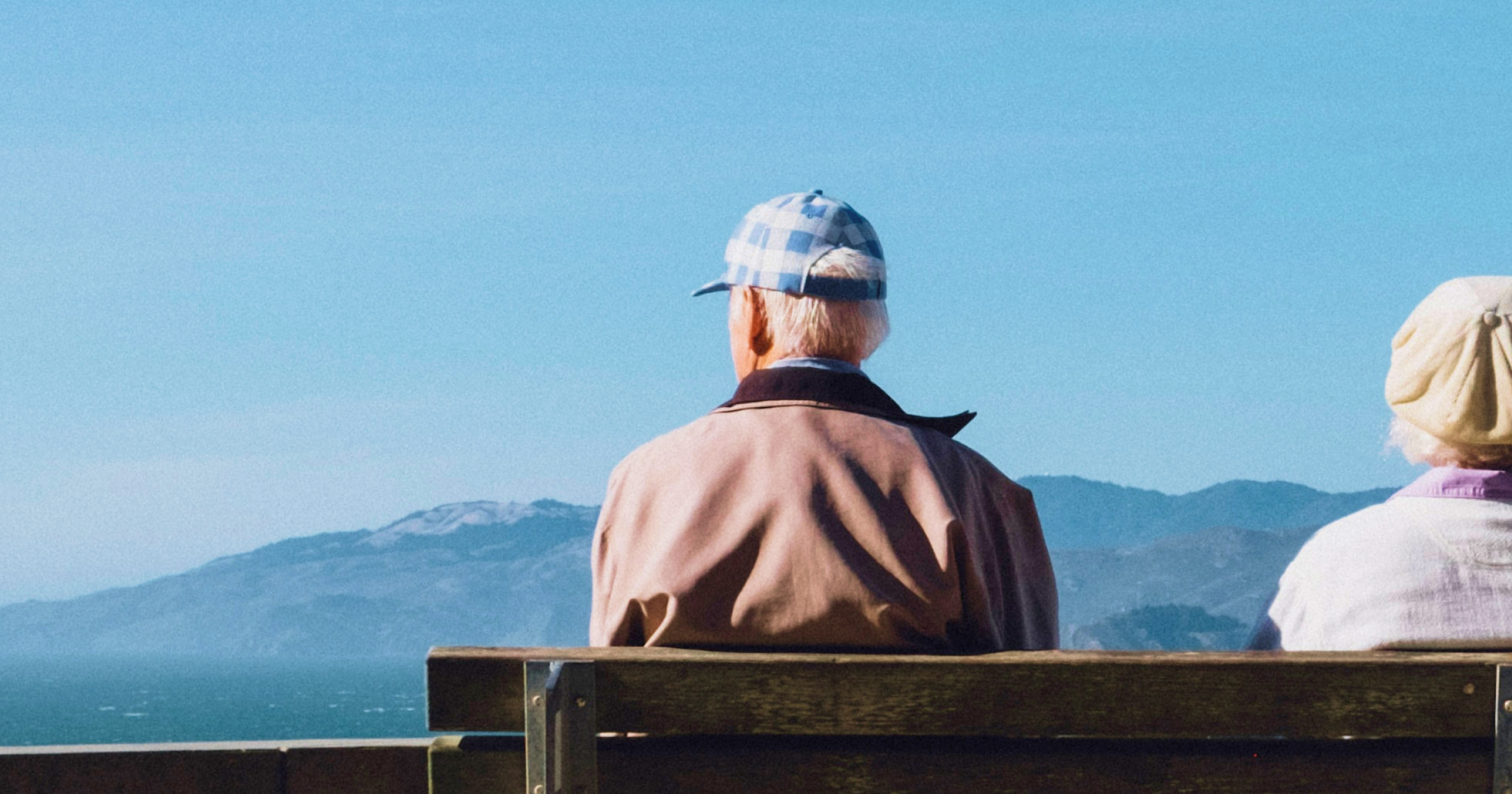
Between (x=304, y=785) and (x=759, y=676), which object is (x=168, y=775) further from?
(x=759, y=676)

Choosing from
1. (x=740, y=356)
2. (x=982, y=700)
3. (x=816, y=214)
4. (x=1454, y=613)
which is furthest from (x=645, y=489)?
(x=1454, y=613)

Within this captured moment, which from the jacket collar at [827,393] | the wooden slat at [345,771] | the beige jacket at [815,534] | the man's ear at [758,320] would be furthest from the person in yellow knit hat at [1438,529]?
the wooden slat at [345,771]

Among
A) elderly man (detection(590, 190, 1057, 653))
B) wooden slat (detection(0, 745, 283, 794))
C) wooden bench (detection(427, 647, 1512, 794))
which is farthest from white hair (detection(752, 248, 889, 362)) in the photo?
wooden slat (detection(0, 745, 283, 794))

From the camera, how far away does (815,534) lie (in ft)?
10.7

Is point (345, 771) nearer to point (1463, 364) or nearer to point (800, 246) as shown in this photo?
point (800, 246)

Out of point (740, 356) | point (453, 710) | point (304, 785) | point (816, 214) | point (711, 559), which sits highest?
point (816, 214)

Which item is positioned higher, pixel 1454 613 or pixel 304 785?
pixel 1454 613

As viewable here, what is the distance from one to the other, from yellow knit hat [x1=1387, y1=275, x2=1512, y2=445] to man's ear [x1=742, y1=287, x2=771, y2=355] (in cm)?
130

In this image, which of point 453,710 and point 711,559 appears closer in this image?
point 453,710

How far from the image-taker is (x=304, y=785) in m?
3.71

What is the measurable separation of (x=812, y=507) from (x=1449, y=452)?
1365mm

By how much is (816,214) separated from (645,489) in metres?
0.68

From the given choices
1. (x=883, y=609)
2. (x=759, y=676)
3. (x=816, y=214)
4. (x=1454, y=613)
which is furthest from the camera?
(x=816, y=214)

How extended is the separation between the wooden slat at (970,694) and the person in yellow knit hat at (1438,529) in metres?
0.69
